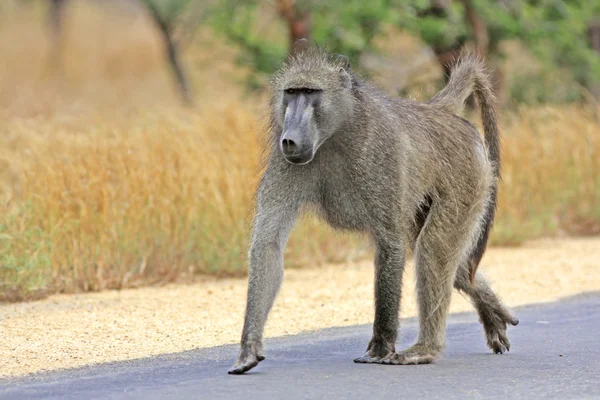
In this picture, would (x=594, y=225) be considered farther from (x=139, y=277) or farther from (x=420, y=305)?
(x=420, y=305)

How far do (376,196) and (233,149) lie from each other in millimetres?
4438

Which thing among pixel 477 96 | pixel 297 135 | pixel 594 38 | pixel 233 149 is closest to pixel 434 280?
pixel 297 135

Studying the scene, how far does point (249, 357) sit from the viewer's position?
5387 mm

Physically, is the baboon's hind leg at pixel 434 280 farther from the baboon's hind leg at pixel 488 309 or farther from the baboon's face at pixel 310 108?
the baboon's face at pixel 310 108

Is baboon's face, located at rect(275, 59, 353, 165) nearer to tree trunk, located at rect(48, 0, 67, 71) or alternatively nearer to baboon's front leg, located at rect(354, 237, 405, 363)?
baboon's front leg, located at rect(354, 237, 405, 363)

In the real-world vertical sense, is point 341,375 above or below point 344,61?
below

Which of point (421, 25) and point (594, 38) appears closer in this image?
point (421, 25)

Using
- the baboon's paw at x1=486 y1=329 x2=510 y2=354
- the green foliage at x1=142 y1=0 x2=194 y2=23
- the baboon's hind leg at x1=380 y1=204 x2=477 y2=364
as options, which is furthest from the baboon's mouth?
the green foliage at x1=142 y1=0 x2=194 y2=23

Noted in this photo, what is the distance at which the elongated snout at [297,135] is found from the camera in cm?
542

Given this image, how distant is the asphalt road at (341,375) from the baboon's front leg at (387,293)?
144 mm

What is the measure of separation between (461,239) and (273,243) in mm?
1028

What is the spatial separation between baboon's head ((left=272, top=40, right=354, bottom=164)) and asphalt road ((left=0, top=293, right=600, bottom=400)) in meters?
1.05

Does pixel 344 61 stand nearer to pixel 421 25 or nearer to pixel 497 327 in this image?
pixel 497 327

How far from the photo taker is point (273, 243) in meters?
5.62
